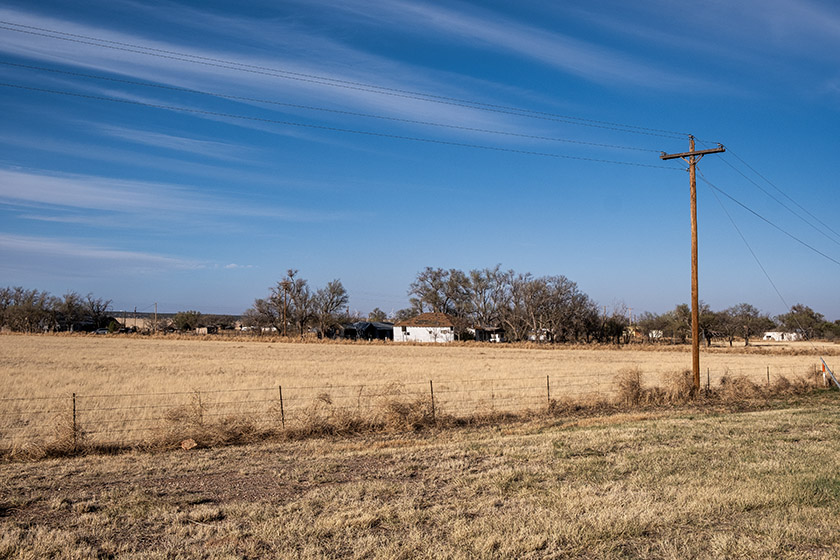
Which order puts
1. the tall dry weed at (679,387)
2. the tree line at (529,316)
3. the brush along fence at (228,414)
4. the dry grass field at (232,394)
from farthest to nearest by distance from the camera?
the tree line at (529,316), the tall dry weed at (679,387), the dry grass field at (232,394), the brush along fence at (228,414)

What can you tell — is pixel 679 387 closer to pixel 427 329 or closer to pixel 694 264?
pixel 694 264

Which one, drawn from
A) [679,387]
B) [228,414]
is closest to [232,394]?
[228,414]

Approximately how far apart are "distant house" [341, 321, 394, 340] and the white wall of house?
26.3ft

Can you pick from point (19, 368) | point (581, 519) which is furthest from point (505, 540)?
point (19, 368)

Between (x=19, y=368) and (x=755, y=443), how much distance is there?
119 ft

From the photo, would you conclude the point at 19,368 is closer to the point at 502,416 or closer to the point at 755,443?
the point at 502,416

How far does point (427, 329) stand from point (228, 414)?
Answer: 3466 inches

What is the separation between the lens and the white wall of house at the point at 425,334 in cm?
10219

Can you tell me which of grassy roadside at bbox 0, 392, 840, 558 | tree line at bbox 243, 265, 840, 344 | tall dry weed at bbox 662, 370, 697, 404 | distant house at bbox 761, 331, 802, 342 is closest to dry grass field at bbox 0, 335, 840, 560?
grassy roadside at bbox 0, 392, 840, 558

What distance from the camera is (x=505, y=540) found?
23.3 feet

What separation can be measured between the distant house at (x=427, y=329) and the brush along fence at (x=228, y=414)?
76902 millimetres

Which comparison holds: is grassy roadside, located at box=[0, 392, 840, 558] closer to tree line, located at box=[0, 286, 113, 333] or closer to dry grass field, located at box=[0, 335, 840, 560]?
dry grass field, located at box=[0, 335, 840, 560]

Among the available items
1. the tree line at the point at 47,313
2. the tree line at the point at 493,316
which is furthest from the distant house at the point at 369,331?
the tree line at the point at 47,313

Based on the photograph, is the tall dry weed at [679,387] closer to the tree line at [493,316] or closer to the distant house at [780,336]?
the tree line at [493,316]
